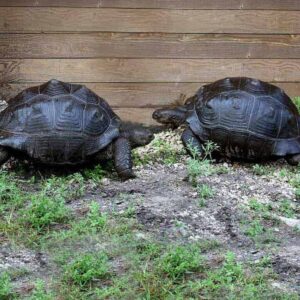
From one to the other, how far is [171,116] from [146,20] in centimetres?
110

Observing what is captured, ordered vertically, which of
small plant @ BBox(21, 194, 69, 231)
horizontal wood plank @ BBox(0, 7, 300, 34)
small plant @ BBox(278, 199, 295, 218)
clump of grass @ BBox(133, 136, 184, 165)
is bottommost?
clump of grass @ BBox(133, 136, 184, 165)

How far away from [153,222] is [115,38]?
9.90 ft

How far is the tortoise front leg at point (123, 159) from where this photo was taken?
642 cm

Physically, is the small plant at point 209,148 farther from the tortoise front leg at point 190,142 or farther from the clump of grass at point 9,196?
the clump of grass at point 9,196

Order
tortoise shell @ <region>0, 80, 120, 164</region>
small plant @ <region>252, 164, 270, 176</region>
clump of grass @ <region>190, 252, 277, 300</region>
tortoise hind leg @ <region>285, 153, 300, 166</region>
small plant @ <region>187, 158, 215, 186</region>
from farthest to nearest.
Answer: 1. tortoise hind leg @ <region>285, 153, 300, 166</region>
2. small plant @ <region>252, 164, 270, 176</region>
3. tortoise shell @ <region>0, 80, 120, 164</region>
4. small plant @ <region>187, 158, 215, 186</region>
5. clump of grass @ <region>190, 252, 277, 300</region>

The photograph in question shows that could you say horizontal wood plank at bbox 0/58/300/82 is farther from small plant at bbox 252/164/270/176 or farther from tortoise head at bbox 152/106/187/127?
small plant at bbox 252/164/270/176

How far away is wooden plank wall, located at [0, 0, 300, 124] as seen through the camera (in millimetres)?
7535

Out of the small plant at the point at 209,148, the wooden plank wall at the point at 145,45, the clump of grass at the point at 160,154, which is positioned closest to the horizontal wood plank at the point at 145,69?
the wooden plank wall at the point at 145,45

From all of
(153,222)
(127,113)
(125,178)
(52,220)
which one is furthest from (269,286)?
(127,113)

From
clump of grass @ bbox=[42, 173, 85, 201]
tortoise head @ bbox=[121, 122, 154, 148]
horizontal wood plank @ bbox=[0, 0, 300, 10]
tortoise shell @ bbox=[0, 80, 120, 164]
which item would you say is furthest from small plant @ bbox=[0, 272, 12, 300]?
horizontal wood plank @ bbox=[0, 0, 300, 10]

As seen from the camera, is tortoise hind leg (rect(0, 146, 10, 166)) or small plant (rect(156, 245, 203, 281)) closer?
small plant (rect(156, 245, 203, 281))

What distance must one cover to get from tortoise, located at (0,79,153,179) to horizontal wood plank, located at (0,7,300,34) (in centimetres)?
A: 118

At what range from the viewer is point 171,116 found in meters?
7.47

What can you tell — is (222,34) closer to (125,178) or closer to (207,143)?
(207,143)
